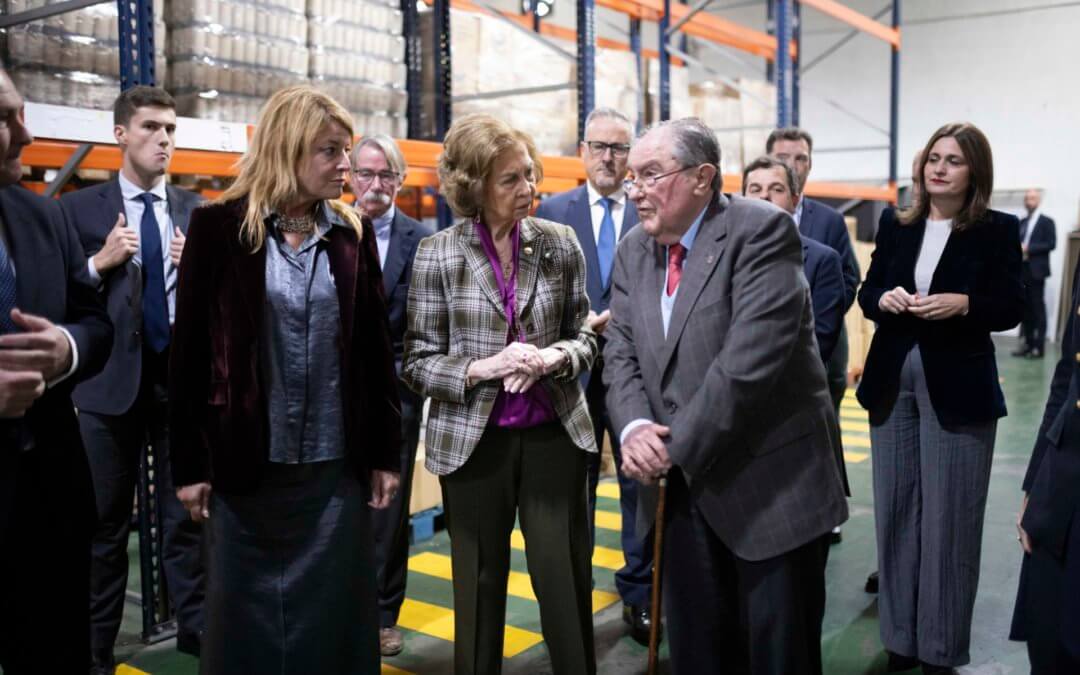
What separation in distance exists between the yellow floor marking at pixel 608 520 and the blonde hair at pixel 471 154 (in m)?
3.08

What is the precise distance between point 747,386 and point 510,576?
8.80 ft

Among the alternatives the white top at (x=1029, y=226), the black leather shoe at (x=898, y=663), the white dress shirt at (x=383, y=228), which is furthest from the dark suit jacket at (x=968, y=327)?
the white top at (x=1029, y=226)

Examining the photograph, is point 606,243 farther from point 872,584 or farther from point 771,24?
point 771,24

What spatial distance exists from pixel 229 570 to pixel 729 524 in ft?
4.43

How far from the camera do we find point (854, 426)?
8.59 m

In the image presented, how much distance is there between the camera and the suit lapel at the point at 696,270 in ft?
8.02

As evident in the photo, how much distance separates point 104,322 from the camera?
224 centimetres

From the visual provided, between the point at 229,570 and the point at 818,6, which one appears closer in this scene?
the point at 229,570

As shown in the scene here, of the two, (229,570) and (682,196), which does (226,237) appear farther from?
(682,196)

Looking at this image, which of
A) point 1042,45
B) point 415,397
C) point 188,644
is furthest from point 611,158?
point 1042,45

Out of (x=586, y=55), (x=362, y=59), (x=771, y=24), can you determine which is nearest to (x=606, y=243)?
(x=362, y=59)

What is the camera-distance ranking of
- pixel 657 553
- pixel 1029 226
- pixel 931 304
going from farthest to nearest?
pixel 1029 226, pixel 931 304, pixel 657 553

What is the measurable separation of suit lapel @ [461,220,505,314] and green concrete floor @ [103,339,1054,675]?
1.54m

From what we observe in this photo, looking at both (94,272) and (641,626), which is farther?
(641,626)
